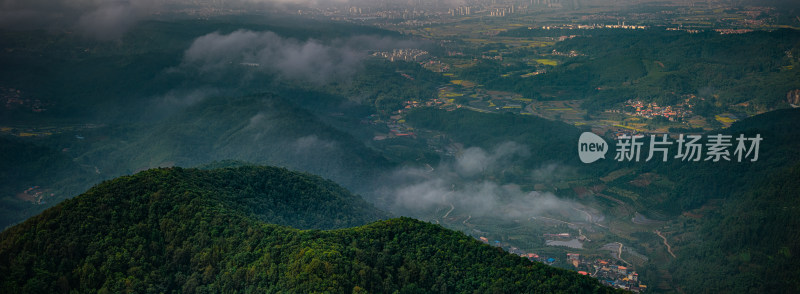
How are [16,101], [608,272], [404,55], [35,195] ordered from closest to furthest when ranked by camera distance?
1. [608,272]
2. [35,195]
3. [16,101]
4. [404,55]

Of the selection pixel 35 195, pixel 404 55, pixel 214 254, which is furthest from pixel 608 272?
pixel 404 55

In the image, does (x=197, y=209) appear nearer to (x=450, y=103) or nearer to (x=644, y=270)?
(x=644, y=270)

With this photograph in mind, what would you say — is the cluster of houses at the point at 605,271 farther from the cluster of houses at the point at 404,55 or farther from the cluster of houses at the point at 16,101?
the cluster of houses at the point at 404,55

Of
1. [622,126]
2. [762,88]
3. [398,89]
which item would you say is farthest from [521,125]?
[762,88]

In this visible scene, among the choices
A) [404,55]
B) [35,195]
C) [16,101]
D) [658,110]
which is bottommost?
[658,110]

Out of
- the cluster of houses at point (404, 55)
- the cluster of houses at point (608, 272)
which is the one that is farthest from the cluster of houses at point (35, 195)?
the cluster of houses at point (404, 55)

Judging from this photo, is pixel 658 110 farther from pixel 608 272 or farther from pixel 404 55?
pixel 608 272

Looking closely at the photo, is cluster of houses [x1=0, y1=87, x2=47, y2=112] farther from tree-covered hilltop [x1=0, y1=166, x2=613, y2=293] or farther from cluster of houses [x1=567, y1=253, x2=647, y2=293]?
cluster of houses [x1=567, y1=253, x2=647, y2=293]

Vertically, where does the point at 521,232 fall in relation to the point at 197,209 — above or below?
below

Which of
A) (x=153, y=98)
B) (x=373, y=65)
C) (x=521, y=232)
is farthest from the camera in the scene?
(x=373, y=65)
